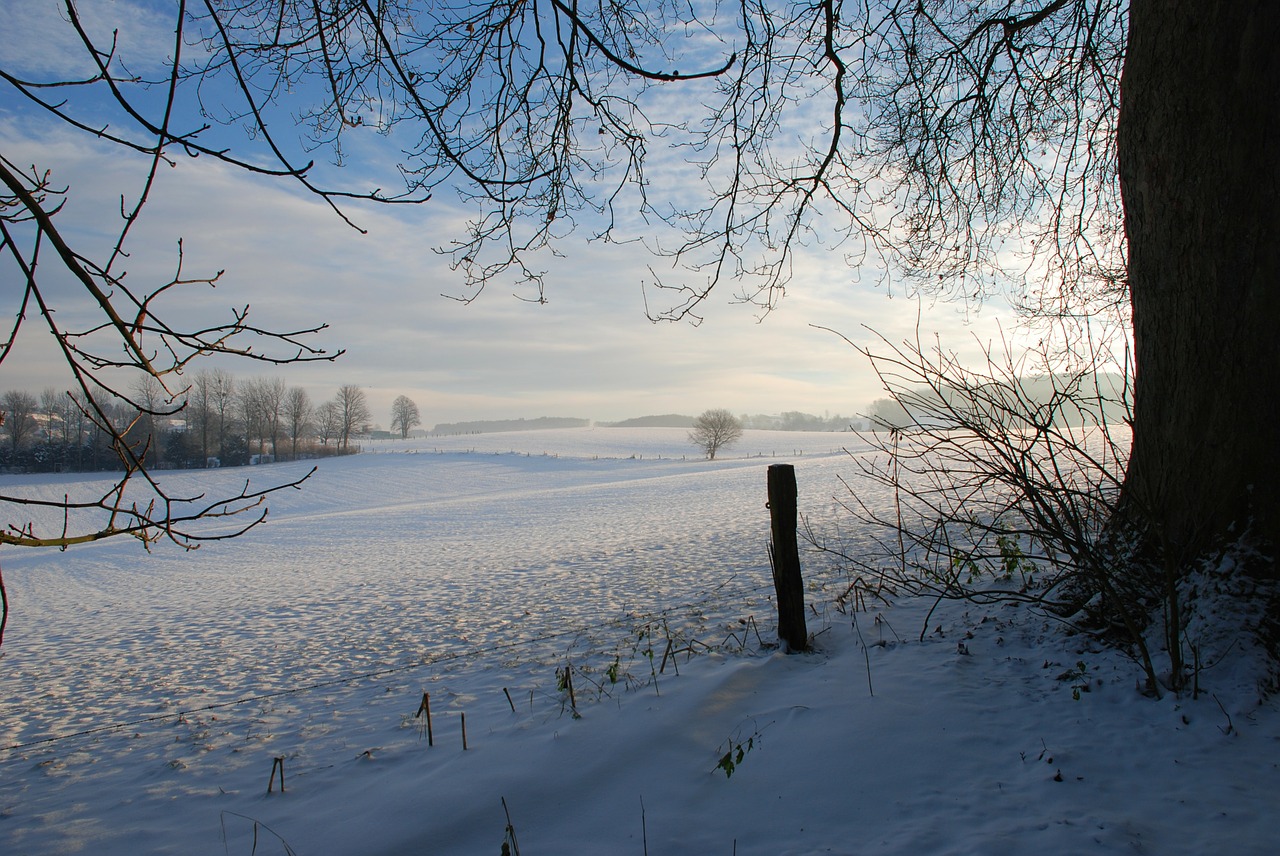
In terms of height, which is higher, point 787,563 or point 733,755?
point 787,563

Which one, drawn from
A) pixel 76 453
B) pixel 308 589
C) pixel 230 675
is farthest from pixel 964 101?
pixel 76 453

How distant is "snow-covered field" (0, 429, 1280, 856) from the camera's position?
268 cm

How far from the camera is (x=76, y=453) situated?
5150 centimetres

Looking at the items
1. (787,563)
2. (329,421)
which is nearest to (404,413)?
(329,421)

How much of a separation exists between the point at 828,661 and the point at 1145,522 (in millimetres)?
1993

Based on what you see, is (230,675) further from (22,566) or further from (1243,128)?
(22,566)

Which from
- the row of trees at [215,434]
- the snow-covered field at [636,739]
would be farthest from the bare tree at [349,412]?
the snow-covered field at [636,739]

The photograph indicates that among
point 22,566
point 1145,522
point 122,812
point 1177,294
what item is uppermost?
point 1177,294

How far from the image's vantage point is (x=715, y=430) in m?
64.9

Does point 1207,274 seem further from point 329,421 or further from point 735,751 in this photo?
point 329,421

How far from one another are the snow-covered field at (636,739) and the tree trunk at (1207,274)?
0.84 meters

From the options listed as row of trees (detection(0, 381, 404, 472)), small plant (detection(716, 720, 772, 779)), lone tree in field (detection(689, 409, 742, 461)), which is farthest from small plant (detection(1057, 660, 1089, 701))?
lone tree in field (detection(689, 409, 742, 461))

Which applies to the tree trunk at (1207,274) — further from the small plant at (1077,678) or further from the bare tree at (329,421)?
the bare tree at (329,421)

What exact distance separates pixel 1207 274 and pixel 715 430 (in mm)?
61808
